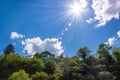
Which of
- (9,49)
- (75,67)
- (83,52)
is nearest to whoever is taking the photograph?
(75,67)

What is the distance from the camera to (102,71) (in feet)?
228

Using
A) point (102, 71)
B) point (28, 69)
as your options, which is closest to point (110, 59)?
point (102, 71)

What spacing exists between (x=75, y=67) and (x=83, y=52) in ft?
25.7

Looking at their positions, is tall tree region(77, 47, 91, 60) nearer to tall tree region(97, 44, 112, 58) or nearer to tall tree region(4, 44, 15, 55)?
tall tree region(97, 44, 112, 58)

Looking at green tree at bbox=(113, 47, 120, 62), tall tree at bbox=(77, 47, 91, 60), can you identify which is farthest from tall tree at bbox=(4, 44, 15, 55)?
green tree at bbox=(113, 47, 120, 62)

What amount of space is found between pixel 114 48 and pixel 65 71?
20.4 metres

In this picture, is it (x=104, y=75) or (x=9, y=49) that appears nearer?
(x=104, y=75)

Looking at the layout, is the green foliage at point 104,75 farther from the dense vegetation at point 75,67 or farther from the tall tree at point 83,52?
the tall tree at point 83,52

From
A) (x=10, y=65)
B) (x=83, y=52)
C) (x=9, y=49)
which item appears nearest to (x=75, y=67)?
(x=83, y=52)

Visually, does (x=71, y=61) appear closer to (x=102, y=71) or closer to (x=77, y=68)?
(x=77, y=68)

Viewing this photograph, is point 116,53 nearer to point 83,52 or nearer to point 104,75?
point 83,52

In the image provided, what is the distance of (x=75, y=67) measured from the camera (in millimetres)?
72312

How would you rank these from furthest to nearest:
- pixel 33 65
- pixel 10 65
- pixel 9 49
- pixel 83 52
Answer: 1. pixel 9 49
2. pixel 10 65
3. pixel 33 65
4. pixel 83 52

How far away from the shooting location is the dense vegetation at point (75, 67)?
69.2 m
